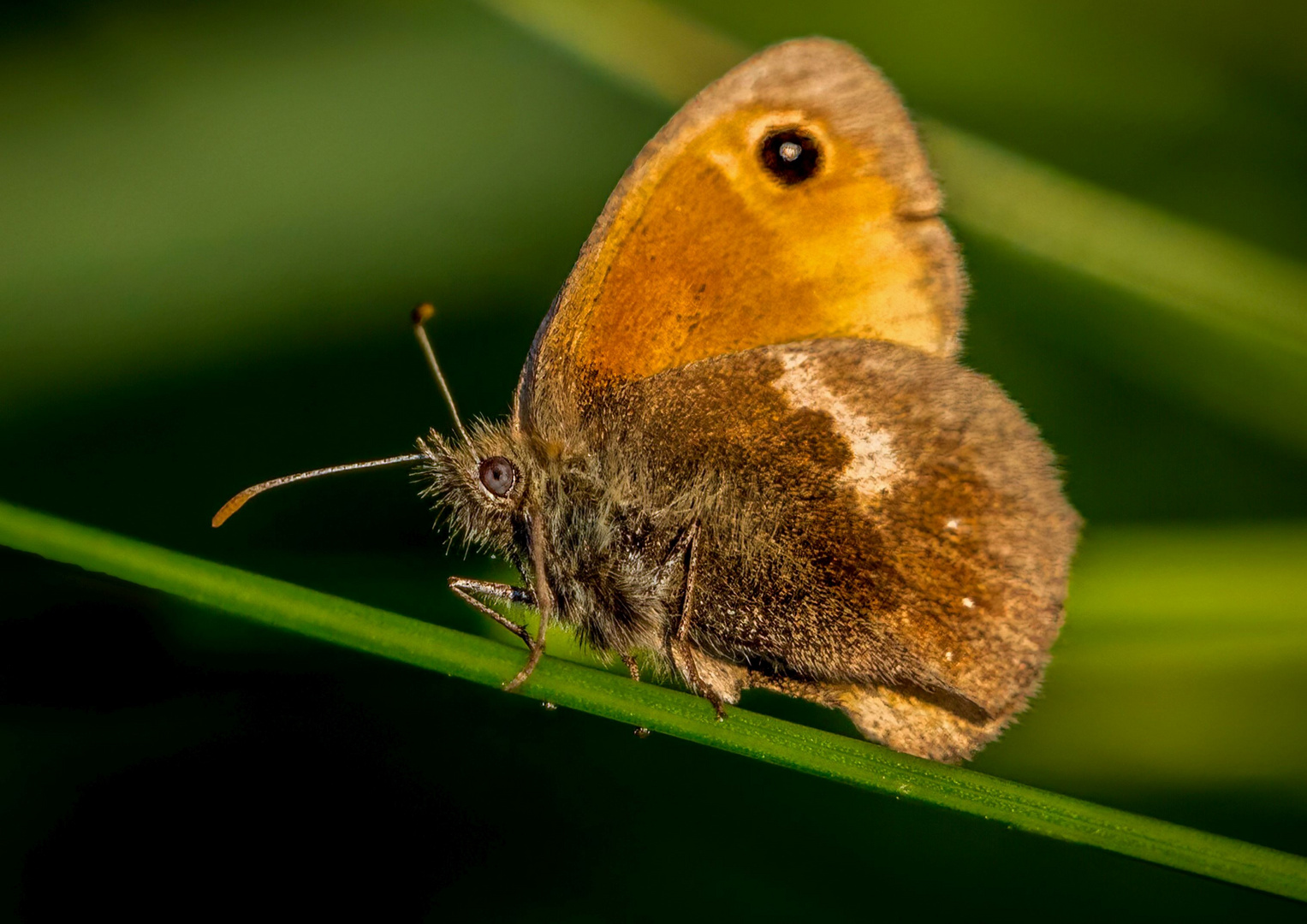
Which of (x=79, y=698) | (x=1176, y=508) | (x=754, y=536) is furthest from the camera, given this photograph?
(x=1176, y=508)

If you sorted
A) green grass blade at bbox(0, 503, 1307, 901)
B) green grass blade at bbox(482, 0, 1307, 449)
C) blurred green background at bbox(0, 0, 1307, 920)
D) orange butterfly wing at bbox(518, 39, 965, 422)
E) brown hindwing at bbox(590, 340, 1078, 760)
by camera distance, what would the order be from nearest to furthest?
1. green grass blade at bbox(0, 503, 1307, 901)
2. brown hindwing at bbox(590, 340, 1078, 760)
3. orange butterfly wing at bbox(518, 39, 965, 422)
4. blurred green background at bbox(0, 0, 1307, 920)
5. green grass blade at bbox(482, 0, 1307, 449)

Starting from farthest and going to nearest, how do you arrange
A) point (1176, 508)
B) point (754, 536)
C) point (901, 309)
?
1. point (1176, 508)
2. point (901, 309)
3. point (754, 536)

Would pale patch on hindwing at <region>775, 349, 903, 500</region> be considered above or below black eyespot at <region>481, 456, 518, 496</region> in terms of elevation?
above

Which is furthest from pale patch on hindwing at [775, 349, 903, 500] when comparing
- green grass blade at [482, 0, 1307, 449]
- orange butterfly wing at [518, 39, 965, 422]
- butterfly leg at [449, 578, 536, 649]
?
green grass blade at [482, 0, 1307, 449]

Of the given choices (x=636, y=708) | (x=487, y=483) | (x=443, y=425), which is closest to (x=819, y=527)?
(x=636, y=708)

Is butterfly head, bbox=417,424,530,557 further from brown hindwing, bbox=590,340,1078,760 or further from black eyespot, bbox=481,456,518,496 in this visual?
brown hindwing, bbox=590,340,1078,760

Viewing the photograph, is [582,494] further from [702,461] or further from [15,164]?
[15,164]

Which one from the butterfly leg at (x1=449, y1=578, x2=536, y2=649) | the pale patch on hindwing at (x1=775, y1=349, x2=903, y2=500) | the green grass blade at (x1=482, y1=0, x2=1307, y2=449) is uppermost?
the green grass blade at (x1=482, y1=0, x2=1307, y2=449)

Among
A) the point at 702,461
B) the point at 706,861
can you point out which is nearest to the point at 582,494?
the point at 702,461
